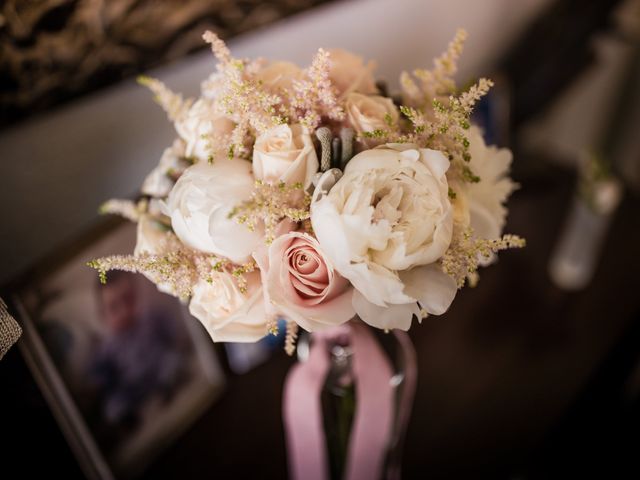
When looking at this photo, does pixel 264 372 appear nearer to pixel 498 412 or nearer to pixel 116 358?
pixel 116 358

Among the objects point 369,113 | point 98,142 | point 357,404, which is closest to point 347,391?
point 357,404

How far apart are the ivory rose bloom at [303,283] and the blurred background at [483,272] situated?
368 millimetres

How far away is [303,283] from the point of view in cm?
48

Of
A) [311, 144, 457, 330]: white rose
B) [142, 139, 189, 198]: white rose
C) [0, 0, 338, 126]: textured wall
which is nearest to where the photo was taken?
[311, 144, 457, 330]: white rose

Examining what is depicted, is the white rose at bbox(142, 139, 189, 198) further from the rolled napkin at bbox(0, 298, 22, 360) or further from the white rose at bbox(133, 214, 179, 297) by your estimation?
the rolled napkin at bbox(0, 298, 22, 360)

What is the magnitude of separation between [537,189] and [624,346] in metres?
0.52

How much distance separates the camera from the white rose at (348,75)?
548 millimetres

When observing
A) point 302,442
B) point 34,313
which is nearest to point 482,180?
point 302,442

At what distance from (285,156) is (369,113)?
0.11m

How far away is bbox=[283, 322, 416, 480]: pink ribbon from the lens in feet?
2.29

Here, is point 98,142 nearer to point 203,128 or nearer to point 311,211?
point 203,128

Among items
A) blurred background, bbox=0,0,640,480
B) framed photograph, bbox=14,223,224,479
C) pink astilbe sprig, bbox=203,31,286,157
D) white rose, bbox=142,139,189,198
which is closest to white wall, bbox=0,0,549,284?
blurred background, bbox=0,0,640,480

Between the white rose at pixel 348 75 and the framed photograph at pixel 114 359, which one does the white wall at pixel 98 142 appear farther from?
the white rose at pixel 348 75

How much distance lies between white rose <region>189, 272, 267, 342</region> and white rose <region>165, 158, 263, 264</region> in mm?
31
